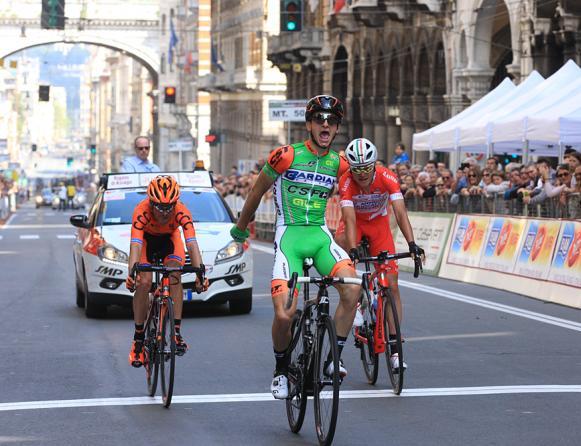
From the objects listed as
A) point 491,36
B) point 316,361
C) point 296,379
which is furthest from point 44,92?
point 316,361

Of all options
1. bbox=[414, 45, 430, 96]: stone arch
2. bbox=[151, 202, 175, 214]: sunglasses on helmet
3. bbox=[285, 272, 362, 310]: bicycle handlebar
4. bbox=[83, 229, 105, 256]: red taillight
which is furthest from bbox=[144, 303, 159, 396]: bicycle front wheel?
bbox=[414, 45, 430, 96]: stone arch

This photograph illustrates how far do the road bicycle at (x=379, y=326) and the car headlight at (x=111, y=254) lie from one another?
550 cm

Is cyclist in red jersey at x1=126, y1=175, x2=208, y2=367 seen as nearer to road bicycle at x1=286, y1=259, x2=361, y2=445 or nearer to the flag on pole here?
road bicycle at x1=286, y1=259, x2=361, y2=445

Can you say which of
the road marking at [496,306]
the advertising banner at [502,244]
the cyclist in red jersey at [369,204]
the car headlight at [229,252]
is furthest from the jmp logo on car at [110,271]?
the advertising banner at [502,244]

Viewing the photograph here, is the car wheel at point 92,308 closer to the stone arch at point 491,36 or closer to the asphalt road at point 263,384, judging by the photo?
the asphalt road at point 263,384

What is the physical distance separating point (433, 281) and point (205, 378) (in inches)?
445

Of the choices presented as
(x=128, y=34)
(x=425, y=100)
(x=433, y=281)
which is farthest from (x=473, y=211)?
(x=128, y=34)

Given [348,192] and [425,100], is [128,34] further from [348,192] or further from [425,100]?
[348,192]

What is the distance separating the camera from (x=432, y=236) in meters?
24.4

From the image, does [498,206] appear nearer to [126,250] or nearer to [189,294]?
[189,294]

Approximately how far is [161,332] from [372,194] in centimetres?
208

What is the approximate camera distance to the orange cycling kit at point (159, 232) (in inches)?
430

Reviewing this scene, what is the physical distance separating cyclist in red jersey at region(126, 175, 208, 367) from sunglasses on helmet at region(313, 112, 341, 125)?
61.2 inches

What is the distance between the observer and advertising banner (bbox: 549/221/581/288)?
17.9 m
